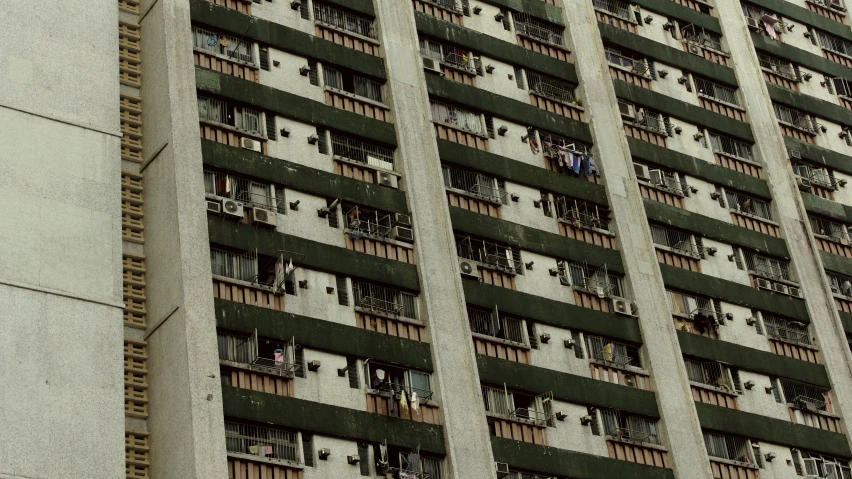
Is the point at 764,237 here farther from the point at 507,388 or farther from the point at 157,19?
the point at 157,19

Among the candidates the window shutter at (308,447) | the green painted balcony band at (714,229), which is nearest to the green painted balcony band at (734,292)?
the green painted balcony band at (714,229)

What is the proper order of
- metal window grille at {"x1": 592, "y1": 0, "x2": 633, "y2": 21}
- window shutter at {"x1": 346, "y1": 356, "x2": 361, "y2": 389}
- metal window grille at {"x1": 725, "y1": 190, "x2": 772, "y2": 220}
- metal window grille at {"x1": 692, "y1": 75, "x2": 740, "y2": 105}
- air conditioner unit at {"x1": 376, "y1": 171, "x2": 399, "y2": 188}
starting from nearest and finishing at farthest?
1. window shutter at {"x1": 346, "y1": 356, "x2": 361, "y2": 389}
2. air conditioner unit at {"x1": 376, "y1": 171, "x2": 399, "y2": 188}
3. metal window grille at {"x1": 725, "y1": 190, "x2": 772, "y2": 220}
4. metal window grille at {"x1": 592, "y1": 0, "x2": 633, "y2": 21}
5. metal window grille at {"x1": 692, "y1": 75, "x2": 740, "y2": 105}

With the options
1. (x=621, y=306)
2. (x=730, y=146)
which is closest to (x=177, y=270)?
(x=621, y=306)

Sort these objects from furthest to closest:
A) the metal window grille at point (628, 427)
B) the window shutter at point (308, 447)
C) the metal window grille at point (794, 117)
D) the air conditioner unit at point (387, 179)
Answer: the metal window grille at point (794, 117) → the air conditioner unit at point (387, 179) → the metal window grille at point (628, 427) → the window shutter at point (308, 447)

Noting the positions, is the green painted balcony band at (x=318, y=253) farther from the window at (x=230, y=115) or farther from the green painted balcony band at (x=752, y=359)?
the green painted balcony band at (x=752, y=359)

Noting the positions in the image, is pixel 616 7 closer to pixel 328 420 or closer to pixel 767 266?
pixel 767 266

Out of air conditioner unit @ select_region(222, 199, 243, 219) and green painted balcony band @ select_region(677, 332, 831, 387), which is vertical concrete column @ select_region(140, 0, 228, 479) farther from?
green painted balcony band @ select_region(677, 332, 831, 387)

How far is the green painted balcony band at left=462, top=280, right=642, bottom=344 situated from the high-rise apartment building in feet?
0.40

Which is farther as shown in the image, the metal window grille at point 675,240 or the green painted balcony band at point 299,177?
the metal window grille at point 675,240

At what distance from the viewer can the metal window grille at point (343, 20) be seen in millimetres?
60562

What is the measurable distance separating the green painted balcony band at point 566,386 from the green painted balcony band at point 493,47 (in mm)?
14230

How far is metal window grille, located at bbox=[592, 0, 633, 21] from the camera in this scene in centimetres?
6994

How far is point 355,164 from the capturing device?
56.9 meters

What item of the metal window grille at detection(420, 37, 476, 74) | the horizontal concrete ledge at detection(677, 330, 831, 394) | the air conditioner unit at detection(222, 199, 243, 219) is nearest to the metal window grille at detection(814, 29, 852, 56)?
the horizontal concrete ledge at detection(677, 330, 831, 394)
